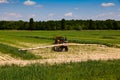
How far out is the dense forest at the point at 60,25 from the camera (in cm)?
11144

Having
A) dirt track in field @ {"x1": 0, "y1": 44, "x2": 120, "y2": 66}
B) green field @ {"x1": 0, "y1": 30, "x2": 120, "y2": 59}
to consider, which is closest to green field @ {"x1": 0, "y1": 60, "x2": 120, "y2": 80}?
dirt track in field @ {"x1": 0, "y1": 44, "x2": 120, "y2": 66}

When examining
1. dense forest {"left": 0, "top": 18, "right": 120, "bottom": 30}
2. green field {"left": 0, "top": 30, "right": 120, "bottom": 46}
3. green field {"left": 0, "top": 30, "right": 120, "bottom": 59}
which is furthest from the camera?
dense forest {"left": 0, "top": 18, "right": 120, "bottom": 30}

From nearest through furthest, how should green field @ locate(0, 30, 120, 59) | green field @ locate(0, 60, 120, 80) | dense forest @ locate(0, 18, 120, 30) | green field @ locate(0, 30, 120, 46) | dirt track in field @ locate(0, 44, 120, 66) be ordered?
green field @ locate(0, 60, 120, 80)
dirt track in field @ locate(0, 44, 120, 66)
green field @ locate(0, 30, 120, 59)
green field @ locate(0, 30, 120, 46)
dense forest @ locate(0, 18, 120, 30)

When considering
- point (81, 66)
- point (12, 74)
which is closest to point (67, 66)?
point (81, 66)

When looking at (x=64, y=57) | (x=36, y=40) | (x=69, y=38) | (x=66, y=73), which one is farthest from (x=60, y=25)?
(x=66, y=73)

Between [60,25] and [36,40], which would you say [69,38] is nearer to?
[36,40]

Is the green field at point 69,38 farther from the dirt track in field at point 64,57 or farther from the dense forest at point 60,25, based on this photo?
the dense forest at point 60,25

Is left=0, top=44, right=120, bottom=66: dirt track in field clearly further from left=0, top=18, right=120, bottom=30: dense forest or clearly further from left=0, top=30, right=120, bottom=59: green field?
left=0, top=18, right=120, bottom=30: dense forest

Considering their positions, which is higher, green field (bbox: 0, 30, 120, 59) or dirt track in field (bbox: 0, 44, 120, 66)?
dirt track in field (bbox: 0, 44, 120, 66)

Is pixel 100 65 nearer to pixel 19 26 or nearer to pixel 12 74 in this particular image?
pixel 12 74

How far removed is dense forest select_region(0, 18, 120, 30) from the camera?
366 ft

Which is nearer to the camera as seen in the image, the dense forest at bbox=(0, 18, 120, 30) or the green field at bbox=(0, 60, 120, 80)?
the green field at bbox=(0, 60, 120, 80)

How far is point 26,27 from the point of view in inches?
4419

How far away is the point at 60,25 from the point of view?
377 ft
